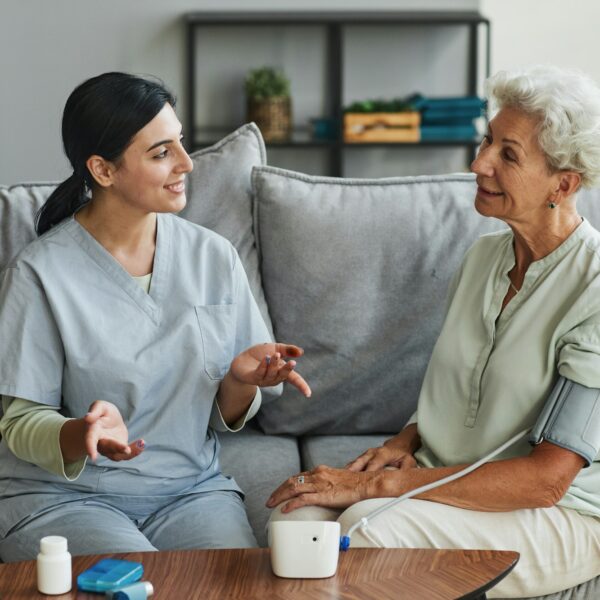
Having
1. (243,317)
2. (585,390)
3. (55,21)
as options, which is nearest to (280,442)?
(243,317)

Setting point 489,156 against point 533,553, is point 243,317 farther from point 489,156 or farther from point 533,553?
point 533,553

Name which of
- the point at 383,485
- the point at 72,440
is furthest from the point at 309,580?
the point at 72,440

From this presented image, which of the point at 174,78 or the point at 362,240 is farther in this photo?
the point at 174,78

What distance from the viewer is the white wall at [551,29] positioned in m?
4.70

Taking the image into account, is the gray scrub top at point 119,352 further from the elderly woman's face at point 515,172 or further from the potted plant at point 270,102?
the potted plant at point 270,102

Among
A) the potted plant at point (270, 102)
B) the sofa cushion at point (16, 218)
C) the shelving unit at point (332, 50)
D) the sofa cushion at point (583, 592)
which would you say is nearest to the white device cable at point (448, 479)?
the sofa cushion at point (583, 592)

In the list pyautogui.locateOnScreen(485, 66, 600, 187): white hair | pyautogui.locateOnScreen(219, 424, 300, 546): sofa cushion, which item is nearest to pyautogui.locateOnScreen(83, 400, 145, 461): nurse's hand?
pyautogui.locateOnScreen(219, 424, 300, 546): sofa cushion

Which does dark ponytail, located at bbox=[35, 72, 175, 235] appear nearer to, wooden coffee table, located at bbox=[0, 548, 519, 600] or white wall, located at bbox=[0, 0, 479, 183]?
wooden coffee table, located at bbox=[0, 548, 519, 600]

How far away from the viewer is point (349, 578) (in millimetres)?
1309

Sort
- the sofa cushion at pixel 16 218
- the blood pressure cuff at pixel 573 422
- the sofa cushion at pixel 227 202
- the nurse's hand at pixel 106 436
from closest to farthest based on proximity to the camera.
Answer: the nurse's hand at pixel 106 436 → the blood pressure cuff at pixel 573 422 → the sofa cushion at pixel 16 218 → the sofa cushion at pixel 227 202

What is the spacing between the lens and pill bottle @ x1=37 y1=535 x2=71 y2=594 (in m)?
1.23

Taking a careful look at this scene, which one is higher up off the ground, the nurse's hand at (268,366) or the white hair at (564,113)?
the white hair at (564,113)

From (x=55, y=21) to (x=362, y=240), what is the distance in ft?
9.96

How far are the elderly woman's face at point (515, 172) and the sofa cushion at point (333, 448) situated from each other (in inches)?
24.1
